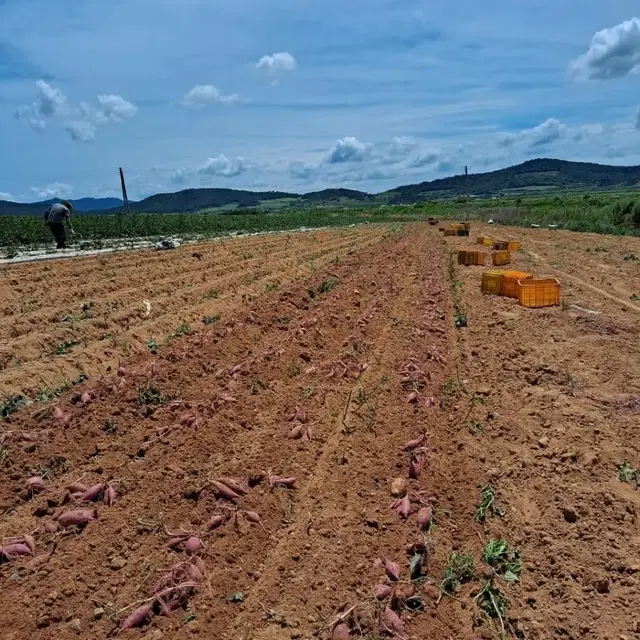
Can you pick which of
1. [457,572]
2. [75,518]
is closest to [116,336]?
→ [75,518]

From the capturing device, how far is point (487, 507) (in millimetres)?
4051

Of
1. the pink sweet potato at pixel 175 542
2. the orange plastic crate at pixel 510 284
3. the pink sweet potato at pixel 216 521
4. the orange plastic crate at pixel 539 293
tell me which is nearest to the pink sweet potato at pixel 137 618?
the pink sweet potato at pixel 175 542

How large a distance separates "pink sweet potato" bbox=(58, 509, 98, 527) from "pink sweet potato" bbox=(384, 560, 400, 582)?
6.61 feet

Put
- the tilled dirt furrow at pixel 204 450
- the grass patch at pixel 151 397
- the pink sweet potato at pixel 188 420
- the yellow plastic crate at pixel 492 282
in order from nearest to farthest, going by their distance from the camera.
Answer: the tilled dirt furrow at pixel 204 450 < the pink sweet potato at pixel 188 420 < the grass patch at pixel 151 397 < the yellow plastic crate at pixel 492 282

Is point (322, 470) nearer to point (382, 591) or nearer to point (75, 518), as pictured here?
point (382, 591)

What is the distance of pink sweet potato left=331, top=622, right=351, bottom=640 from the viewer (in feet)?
9.55

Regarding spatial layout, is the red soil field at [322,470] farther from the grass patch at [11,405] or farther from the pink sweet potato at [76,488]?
the grass patch at [11,405]

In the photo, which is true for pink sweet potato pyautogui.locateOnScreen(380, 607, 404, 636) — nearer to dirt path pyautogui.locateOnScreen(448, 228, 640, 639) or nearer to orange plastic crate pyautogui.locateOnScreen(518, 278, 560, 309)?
dirt path pyautogui.locateOnScreen(448, 228, 640, 639)

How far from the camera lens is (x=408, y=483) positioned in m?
4.34

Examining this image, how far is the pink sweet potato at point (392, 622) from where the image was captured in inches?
116

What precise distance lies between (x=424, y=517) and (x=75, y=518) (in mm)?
2350

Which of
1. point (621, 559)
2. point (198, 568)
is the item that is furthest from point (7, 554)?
point (621, 559)

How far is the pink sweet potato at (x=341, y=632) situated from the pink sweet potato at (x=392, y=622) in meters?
0.19

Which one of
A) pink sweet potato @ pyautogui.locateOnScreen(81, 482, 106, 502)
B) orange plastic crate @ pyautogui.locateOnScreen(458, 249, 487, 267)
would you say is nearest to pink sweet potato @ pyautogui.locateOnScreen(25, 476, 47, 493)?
pink sweet potato @ pyautogui.locateOnScreen(81, 482, 106, 502)
